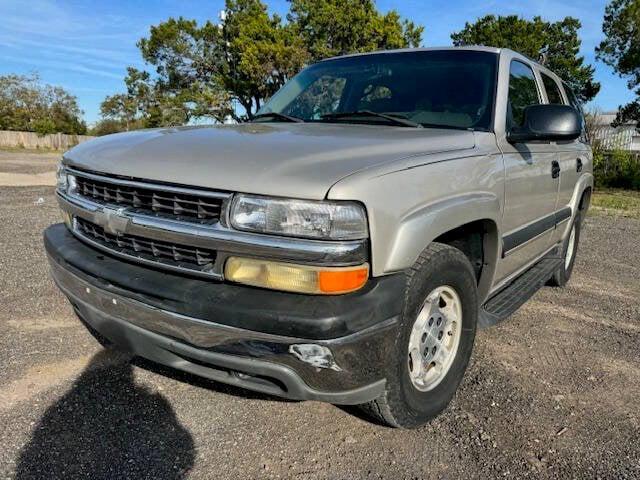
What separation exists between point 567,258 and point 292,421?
3.69m

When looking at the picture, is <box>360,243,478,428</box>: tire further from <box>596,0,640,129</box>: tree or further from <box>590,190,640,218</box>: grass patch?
<box>596,0,640,129</box>: tree

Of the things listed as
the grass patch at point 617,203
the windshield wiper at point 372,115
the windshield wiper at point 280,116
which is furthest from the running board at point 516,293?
the grass patch at point 617,203

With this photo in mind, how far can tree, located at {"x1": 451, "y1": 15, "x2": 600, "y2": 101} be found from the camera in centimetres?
3059

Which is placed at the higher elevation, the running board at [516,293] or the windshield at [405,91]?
the windshield at [405,91]

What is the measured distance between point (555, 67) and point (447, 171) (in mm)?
33241

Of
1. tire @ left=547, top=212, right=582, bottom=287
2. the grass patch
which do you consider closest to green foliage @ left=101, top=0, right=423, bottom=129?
the grass patch

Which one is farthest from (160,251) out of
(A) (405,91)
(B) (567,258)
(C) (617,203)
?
(C) (617,203)

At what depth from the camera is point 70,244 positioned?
104 inches

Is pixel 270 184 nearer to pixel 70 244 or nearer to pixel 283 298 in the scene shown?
pixel 283 298

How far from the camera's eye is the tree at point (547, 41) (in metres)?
30.6

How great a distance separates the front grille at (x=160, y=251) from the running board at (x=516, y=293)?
168cm

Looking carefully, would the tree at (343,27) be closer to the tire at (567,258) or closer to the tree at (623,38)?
the tree at (623,38)

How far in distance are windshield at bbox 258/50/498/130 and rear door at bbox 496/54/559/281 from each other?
16 cm

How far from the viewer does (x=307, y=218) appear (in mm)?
1849
